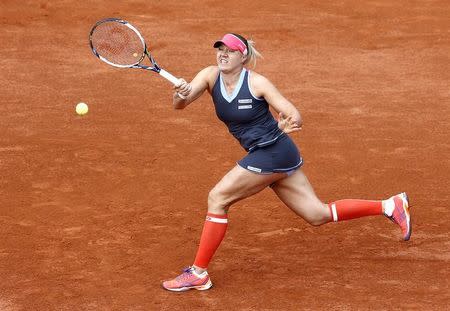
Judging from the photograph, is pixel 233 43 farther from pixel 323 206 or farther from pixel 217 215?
→ pixel 323 206

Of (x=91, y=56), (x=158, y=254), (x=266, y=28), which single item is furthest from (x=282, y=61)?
(x=158, y=254)

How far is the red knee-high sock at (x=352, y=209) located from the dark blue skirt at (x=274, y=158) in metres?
0.62

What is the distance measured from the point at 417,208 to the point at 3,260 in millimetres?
4193

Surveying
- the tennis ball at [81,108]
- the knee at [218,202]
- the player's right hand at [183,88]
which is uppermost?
the player's right hand at [183,88]

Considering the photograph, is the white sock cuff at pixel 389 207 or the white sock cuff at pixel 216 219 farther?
the white sock cuff at pixel 389 207

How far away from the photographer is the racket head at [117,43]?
977cm

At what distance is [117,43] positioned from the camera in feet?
32.3

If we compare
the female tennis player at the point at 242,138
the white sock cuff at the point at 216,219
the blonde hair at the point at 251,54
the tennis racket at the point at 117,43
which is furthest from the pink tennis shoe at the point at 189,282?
the tennis racket at the point at 117,43

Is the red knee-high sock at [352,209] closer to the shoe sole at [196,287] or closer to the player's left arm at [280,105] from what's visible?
the player's left arm at [280,105]

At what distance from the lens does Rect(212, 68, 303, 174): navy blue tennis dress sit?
9.08 m

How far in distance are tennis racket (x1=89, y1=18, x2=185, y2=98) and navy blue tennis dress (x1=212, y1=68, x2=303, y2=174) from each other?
995mm

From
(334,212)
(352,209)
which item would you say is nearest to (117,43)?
(334,212)

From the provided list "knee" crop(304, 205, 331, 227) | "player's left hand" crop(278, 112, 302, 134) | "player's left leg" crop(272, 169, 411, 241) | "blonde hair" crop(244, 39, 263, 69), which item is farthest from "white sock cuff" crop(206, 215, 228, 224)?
"blonde hair" crop(244, 39, 263, 69)

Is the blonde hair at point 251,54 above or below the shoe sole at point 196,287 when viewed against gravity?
above
